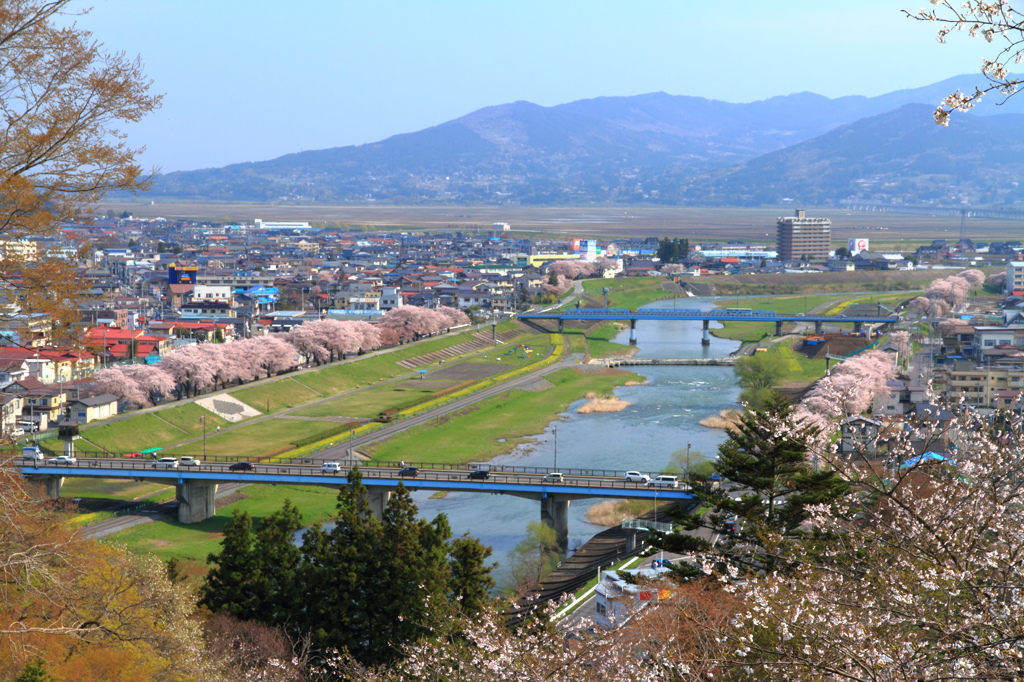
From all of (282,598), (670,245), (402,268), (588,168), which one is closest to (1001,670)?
(282,598)

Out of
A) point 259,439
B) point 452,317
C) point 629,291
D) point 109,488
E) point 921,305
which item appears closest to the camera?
point 109,488

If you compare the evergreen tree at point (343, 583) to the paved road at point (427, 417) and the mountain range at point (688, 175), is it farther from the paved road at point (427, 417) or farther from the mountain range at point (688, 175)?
the mountain range at point (688, 175)

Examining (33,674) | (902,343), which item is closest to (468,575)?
(33,674)

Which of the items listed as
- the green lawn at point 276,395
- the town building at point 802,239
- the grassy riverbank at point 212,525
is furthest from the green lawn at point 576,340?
the town building at point 802,239

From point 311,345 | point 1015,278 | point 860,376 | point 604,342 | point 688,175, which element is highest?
point 688,175

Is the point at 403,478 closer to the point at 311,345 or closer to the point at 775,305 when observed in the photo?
the point at 311,345

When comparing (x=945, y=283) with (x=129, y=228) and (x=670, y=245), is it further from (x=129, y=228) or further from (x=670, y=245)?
(x=129, y=228)

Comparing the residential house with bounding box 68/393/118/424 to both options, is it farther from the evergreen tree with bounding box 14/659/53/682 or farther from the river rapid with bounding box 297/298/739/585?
the evergreen tree with bounding box 14/659/53/682
